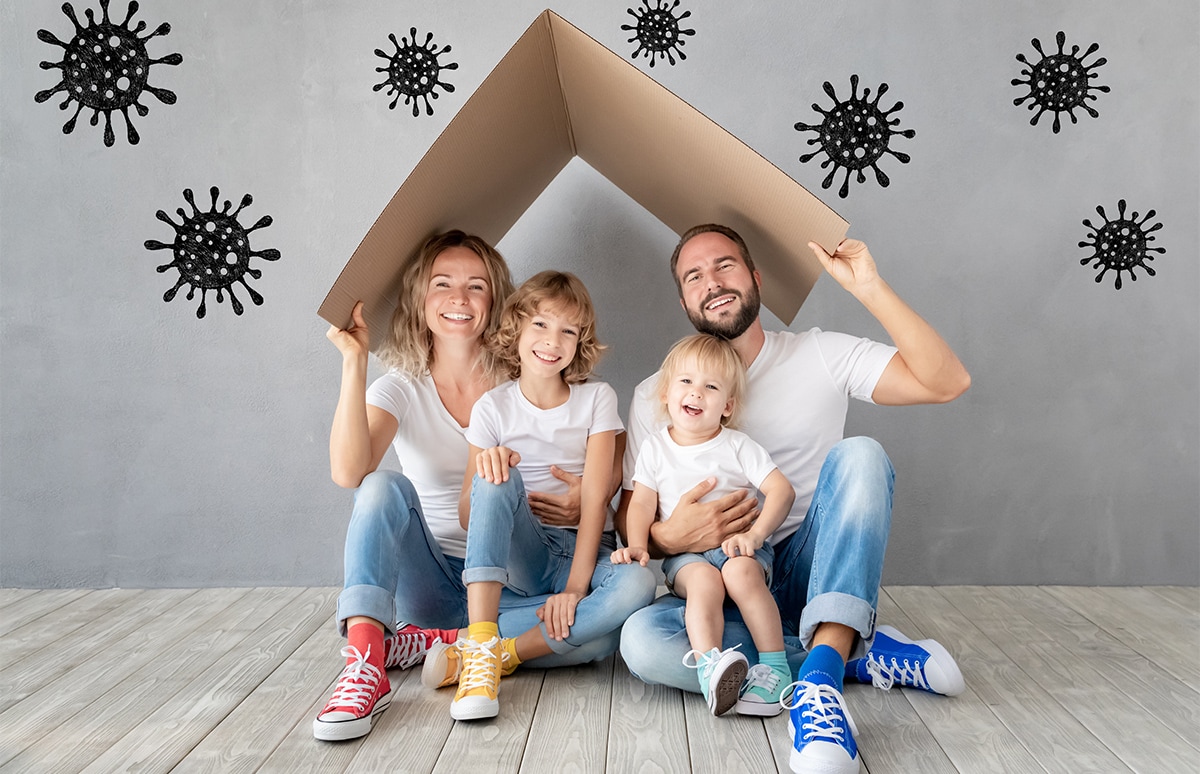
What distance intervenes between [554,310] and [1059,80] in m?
1.46

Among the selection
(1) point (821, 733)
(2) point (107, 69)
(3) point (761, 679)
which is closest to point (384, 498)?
(3) point (761, 679)

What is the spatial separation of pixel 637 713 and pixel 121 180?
1.85 m

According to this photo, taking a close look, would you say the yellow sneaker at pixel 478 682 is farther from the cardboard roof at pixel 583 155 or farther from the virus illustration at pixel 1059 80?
the virus illustration at pixel 1059 80

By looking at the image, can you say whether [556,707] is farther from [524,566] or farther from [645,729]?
[524,566]

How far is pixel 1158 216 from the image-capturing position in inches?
95.0

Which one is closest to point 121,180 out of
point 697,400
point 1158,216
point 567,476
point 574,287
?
point 574,287

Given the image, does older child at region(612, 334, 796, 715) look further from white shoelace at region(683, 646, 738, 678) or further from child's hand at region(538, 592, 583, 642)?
child's hand at region(538, 592, 583, 642)

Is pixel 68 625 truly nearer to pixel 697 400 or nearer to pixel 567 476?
pixel 567 476

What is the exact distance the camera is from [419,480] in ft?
6.52

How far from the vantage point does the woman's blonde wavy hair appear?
1.91 m

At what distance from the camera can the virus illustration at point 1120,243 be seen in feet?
7.88

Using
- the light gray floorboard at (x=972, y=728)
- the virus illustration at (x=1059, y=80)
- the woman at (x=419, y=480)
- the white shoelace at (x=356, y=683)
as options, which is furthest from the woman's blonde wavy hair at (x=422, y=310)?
the virus illustration at (x=1059, y=80)

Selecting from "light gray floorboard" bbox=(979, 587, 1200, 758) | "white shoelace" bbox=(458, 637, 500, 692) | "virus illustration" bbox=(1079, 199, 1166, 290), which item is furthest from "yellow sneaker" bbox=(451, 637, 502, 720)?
"virus illustration" bbox=(1079, 199, 1166, 290)

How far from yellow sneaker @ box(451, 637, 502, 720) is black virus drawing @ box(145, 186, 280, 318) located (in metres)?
1.22
